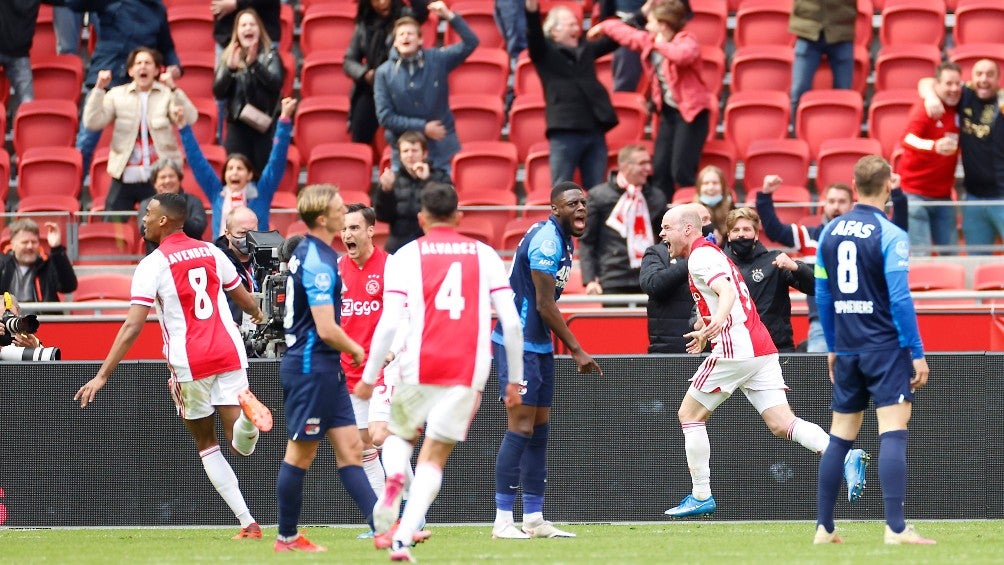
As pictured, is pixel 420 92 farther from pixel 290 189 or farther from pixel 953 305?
pixel 953 305

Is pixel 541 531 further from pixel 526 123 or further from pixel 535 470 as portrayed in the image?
pixel 526 123

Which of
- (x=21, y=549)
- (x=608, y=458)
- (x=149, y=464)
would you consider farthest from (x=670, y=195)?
(x=21, y=549)

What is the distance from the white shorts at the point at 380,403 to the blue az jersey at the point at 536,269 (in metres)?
0.71

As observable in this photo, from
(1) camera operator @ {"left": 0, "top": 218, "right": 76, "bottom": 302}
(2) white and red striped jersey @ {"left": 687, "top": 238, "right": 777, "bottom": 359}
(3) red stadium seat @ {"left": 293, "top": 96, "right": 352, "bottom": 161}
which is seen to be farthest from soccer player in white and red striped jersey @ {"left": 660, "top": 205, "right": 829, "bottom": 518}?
(3) red stadium seat @ {"left": 293, "top": 96, "right": 352, "bottom": 161}

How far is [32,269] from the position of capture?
1281 cm

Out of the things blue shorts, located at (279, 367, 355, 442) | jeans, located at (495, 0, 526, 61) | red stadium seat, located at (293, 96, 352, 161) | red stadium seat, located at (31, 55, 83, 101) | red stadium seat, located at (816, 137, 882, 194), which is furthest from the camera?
red stadium seat, located at (31, 55, 83, 101)

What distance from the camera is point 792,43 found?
1658 cm

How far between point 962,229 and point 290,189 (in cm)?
624

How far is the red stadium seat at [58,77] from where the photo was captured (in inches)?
669

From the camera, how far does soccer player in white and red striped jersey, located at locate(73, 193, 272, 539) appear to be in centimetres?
918

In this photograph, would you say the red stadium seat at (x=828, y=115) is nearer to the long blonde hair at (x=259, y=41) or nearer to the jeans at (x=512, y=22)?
the jeans at (x=512, y=22)

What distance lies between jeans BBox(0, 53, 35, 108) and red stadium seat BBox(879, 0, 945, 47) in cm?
868

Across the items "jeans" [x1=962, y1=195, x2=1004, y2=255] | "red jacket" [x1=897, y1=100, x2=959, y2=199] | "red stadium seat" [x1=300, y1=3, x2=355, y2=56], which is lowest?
"jeans" [x1=962, y1=195, x2=1004, y2=255]

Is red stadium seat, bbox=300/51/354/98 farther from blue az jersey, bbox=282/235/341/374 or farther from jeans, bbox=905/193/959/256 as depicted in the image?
blue az jersey, bbox=282/235/341/374
